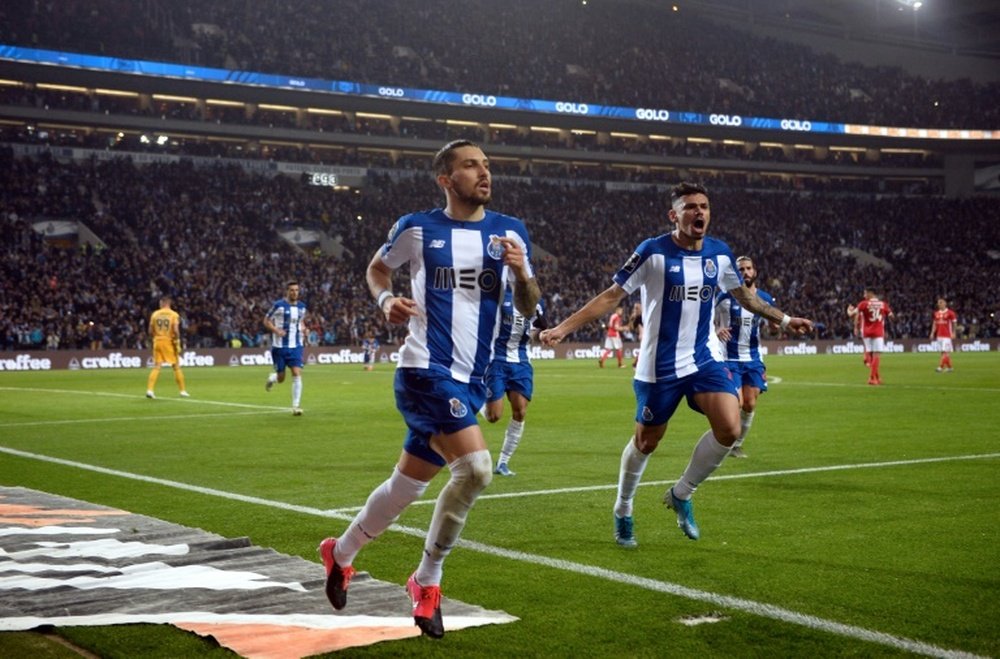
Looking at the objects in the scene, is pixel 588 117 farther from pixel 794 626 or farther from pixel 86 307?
pixel 794 626

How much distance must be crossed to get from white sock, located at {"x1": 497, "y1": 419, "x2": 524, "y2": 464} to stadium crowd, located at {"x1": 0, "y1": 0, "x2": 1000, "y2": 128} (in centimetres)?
4515

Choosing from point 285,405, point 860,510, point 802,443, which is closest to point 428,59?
point 285,405

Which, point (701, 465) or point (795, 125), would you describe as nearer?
point (701, 465)

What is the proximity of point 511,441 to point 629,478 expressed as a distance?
14.0 ft

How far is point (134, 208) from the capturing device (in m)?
50.5

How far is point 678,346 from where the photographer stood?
8203mm

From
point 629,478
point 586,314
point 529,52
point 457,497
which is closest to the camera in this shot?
point 457,497

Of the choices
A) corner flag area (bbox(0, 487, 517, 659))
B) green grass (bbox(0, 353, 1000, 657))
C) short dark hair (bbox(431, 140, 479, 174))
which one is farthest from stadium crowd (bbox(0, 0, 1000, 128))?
short dark hair (bbox(431, 140, 479, 174))

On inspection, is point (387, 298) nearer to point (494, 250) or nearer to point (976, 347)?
point (494, 250)

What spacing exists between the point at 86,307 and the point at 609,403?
2663cm

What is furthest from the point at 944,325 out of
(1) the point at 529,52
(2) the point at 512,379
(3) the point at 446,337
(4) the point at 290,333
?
(1) the point at 529,52

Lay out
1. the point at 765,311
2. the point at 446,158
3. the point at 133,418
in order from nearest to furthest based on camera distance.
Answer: the point at 446,158 < the point at 765,311 < the point at 133,418

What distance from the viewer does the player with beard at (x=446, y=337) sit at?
5.66 metres

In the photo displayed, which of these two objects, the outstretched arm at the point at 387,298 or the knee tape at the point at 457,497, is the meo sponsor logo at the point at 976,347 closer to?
the outstretched arm at the point at 387,298
